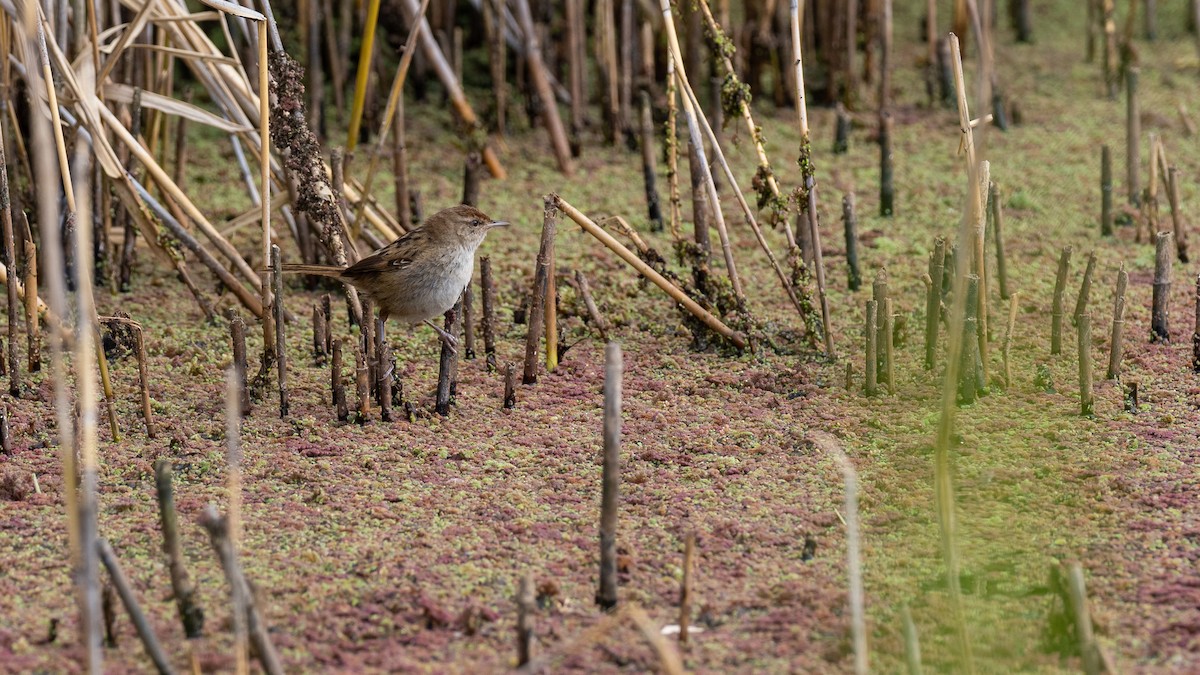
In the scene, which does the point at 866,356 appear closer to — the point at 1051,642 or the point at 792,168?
the point at 1051,642

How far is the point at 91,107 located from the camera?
12.5 feet

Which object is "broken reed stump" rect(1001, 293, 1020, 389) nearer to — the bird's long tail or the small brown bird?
the small brown bird

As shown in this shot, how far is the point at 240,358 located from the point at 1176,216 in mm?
3031

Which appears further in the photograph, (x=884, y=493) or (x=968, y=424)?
(x=968, y=424)

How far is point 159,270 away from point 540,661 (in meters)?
2.82

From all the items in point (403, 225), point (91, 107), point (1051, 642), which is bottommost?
point (1051, 642)

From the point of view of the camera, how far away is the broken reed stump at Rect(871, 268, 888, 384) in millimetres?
3633

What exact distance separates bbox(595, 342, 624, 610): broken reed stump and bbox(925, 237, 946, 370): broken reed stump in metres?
1.42

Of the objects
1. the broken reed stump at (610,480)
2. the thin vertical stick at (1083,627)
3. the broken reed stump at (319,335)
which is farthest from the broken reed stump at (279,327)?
the thin vertical stick at (1083,627)

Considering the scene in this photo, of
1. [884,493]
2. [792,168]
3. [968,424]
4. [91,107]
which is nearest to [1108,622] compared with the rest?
[884,493]

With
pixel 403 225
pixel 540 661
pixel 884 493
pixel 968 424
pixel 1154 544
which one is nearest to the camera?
pixel 540 661

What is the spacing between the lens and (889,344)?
11.9 ft

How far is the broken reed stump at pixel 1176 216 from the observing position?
4.51m

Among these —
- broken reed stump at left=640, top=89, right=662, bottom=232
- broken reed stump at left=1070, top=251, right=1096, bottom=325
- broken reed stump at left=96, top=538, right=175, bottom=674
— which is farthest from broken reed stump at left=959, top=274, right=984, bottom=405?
broken reed stump at left=96, top=538, right=175, bottom=674
